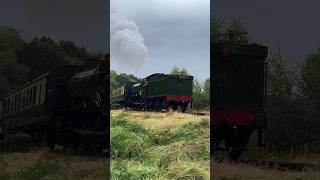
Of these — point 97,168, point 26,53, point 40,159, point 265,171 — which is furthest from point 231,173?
point 26,53

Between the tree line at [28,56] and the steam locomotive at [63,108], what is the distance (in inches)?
6.8

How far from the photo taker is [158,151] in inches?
478

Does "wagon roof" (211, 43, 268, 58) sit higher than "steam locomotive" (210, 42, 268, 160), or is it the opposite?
"wagon roof" (211, 43, 268, 58)

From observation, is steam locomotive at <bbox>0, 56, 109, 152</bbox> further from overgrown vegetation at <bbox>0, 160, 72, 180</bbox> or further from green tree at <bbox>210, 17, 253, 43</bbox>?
green tree at <bbox>210, 17, 253, 43</bbox>

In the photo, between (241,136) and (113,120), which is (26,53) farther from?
(241,136)

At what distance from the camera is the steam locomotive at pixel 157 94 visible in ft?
57.3

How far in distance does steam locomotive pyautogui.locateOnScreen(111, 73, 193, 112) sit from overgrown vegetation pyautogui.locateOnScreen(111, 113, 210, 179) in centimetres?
350

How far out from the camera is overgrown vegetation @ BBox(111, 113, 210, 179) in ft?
34.4

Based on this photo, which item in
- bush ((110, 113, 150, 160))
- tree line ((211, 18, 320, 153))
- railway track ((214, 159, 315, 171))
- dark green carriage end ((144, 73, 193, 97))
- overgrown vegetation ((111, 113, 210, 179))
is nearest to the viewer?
railway track ((214, 159, 315, 171))

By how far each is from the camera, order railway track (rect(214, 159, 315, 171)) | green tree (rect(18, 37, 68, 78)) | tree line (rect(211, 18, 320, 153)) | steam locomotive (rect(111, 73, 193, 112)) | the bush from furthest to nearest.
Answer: steam locomotive (rect(111, 73, 193, 112)), tree line (rect(211, 18, 320, 153)), the bush, green tree (rect(18, 37, 68, 78)), railway track (rect(214, 159, 315, 171))

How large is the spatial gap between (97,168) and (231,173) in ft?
10.0

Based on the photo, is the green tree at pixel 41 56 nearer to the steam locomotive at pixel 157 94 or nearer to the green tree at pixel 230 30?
the green tree at pixel 230 30

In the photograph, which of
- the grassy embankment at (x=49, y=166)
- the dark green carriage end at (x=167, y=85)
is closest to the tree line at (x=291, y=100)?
the dark green carriage end at (x=167, y=85)

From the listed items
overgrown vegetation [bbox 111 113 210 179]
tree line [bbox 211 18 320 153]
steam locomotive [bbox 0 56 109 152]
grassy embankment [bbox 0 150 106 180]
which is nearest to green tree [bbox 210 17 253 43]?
tree line [bbox 211 18 320 153]
